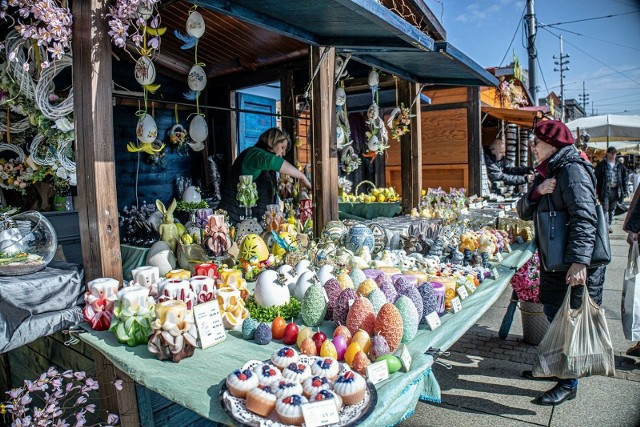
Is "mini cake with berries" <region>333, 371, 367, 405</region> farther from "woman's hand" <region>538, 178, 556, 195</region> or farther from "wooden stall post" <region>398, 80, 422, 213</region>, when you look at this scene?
"wooden stall post" <region>398, 80, 422, 213</region>

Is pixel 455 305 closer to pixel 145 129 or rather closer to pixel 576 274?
pixel 576 274

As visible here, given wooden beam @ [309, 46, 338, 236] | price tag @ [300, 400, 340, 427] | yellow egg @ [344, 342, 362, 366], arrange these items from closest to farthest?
price tag @ [300, 400, 340, 427] < yellow egg @ [344, 342, 362, 366] < wooden beam @ [309, 46, 338, 236]

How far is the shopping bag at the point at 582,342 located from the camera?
2549mm

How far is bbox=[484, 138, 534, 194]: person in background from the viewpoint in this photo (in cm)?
693

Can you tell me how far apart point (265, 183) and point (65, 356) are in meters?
2.33

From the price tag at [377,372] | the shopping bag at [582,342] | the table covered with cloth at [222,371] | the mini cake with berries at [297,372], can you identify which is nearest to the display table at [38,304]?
the table covered with cloth at [222,371]

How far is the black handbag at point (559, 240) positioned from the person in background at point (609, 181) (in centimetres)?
698

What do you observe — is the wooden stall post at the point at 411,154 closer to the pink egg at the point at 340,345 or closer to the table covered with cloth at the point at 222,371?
the table covered with cloth at the point at 222,371

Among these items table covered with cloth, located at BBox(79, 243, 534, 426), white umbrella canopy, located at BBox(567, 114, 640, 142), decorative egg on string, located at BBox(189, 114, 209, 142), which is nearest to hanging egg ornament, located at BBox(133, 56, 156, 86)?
decorative egg on string, located at BBox(189, 114, 209, 142)

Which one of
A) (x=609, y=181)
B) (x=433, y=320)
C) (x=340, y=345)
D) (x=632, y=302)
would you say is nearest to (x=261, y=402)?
(x=340, y=345)

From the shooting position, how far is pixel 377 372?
61.0 inches

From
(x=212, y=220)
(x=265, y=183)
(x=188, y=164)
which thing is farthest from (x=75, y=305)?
(x=188, y=164)

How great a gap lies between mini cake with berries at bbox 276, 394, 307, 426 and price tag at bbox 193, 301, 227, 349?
640 millimetres

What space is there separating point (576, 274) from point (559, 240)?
0.23 metres
